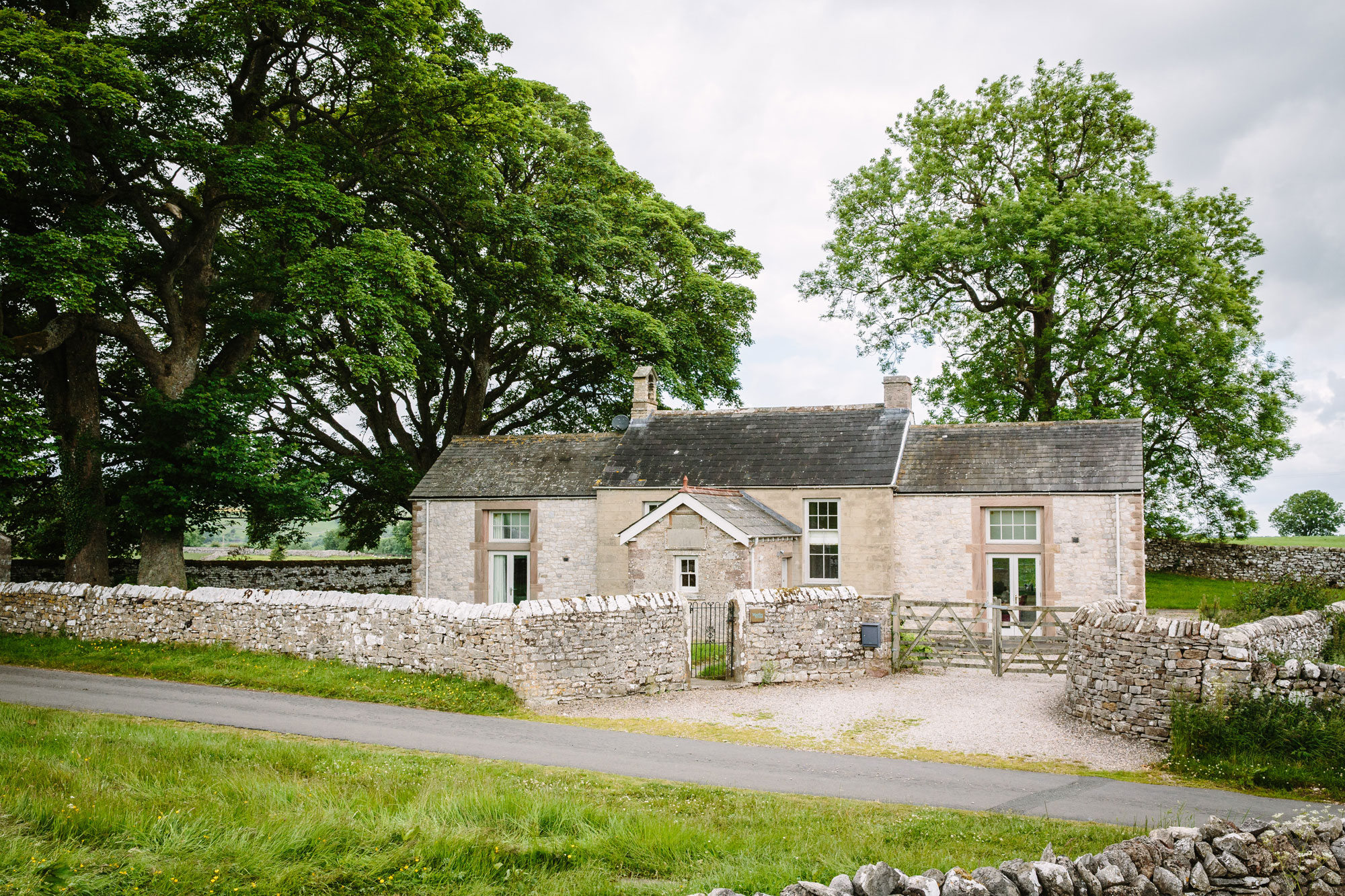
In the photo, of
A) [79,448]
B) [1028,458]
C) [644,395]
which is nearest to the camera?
[79,448]

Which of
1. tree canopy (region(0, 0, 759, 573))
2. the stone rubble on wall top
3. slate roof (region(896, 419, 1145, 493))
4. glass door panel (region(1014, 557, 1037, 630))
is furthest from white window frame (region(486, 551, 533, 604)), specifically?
glass door panel (region(1014, 557, 1037, 630))

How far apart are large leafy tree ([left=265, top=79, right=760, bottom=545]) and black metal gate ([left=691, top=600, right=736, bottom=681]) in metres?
10.3

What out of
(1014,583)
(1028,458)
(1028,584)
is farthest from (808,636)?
(1028,458)

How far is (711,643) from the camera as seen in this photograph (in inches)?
674

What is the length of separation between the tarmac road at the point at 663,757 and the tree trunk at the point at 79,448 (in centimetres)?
816

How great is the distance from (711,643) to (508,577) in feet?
34.3

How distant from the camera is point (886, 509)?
22.7 m

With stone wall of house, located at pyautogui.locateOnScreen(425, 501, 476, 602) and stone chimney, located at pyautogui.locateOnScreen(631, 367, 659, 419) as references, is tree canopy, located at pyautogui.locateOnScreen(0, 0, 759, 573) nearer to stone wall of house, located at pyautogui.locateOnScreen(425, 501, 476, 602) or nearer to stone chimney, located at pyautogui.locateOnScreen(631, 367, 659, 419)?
stone chimney, located at pyautogui.locateOnScreen(631, 367, 659, 419)

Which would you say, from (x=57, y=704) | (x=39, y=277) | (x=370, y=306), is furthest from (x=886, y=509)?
(x=39, y=277)

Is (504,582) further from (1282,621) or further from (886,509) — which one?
(1282,621)

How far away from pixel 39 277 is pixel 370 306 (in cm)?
680

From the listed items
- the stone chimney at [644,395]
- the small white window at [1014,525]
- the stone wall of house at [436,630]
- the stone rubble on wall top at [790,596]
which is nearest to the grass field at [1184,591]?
the small white window at [1014,525]

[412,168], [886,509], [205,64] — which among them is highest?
[205,64]

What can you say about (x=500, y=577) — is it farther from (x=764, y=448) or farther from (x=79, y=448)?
(x=79, y=448)
